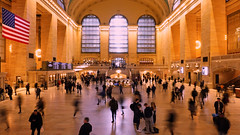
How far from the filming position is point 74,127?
7371 millimetres

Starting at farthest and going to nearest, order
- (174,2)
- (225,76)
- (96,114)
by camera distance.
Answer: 1. (174,2)
2. (225,76)
3. (96,114)

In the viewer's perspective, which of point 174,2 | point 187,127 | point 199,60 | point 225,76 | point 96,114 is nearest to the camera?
point 187,127

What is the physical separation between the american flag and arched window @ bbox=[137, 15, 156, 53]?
3370 centimetres

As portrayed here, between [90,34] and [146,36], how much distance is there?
15.7 m

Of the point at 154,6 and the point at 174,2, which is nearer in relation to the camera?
the point at 174,2

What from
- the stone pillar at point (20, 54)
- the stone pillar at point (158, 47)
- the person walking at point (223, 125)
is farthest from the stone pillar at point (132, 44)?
the person walking at point (223, 125)

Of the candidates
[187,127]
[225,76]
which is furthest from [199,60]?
[187,127]

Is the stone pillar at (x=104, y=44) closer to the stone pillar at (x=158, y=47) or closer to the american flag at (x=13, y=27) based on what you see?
the stone pillar at (x=158, y=47)

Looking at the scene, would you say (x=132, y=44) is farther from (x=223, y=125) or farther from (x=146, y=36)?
(x=223, y=125)

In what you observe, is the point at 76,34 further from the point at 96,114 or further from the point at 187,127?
the point at 187,127

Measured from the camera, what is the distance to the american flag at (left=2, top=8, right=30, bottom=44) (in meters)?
15.8

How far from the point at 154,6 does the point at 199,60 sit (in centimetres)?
2544

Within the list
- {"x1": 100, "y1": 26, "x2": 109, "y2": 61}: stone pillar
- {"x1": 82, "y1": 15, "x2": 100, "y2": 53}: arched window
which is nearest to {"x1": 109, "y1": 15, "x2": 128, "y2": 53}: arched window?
{"x1": 100, "y1": 26, "x2": 109, "y2": 61}: stone pillar

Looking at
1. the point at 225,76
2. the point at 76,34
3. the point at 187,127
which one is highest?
the point at 76,34
